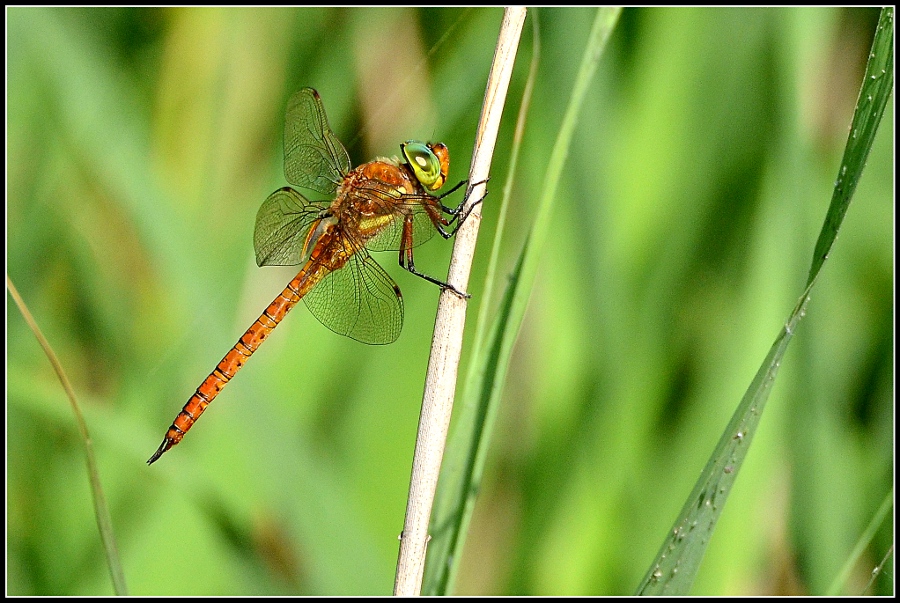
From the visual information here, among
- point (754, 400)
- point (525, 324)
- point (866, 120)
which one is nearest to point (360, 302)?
point (525, 324)

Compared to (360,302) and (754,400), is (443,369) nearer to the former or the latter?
(754,400)

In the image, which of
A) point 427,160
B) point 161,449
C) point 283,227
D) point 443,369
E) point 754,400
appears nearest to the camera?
point 754,400

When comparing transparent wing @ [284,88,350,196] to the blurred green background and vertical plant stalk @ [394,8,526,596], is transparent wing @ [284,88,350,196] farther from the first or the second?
vertical plant stalk @ [394,8,526,596]

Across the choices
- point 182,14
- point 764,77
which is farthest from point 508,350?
point 182,14

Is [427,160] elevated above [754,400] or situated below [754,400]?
above

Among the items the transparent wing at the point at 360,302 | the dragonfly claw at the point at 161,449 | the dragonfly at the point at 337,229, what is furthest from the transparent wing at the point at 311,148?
the dragonfly claw at the point at 161,449

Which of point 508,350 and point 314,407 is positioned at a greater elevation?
point 508,350

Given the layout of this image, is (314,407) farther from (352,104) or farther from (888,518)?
(888,518)
